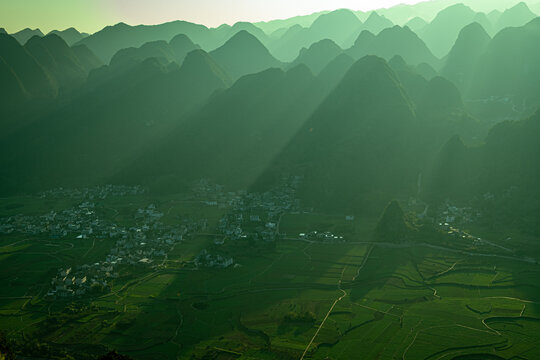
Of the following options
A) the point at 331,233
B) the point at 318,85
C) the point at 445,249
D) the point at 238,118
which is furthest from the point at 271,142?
the point at 445,249

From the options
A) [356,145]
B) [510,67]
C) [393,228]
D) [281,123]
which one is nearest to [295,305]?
[393,228]

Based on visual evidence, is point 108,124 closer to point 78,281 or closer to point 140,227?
point 140,227

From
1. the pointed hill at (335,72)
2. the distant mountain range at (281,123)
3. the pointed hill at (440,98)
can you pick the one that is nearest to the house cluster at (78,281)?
the distant mountain range at (281,123)

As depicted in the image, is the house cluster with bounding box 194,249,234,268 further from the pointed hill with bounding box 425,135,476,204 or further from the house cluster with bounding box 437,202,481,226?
the pointed hill with bounding box 425,135,476,204

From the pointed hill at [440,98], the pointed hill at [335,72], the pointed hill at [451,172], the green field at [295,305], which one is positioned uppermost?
the pointed hill at [335,72]

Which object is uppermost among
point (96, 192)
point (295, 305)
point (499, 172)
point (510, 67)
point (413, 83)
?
point (510, 67)

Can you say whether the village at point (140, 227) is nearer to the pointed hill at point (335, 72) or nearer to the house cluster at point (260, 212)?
the house cluster at point (260, 212)

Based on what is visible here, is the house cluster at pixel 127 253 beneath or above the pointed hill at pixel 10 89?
beneath
